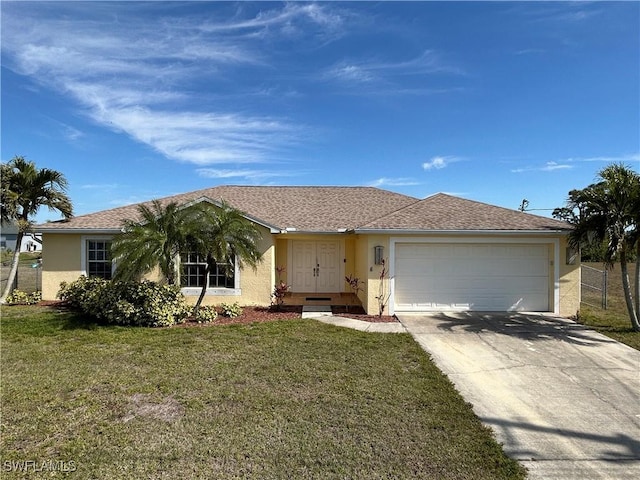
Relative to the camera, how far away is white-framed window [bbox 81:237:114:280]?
42.1 feet

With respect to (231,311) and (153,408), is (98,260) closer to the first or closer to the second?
(231,311)

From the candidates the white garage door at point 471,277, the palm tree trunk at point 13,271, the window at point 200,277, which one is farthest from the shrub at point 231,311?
the palm tree trunk at point 13,271

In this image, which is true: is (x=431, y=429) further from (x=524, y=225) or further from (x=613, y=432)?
(x=524, y=225)

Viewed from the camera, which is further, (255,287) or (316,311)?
(255,287)

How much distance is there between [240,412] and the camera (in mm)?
4703

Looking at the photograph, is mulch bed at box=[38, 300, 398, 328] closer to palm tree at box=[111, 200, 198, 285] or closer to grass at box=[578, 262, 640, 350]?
palm tree at box=[111, 200, 198, 285]

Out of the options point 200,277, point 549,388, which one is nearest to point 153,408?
point 549,388

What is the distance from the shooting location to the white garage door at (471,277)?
1111cm

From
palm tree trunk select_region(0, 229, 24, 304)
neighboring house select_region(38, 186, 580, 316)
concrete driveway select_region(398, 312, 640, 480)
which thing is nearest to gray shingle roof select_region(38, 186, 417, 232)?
neighboring house select_region(38, 186, 580, 316)

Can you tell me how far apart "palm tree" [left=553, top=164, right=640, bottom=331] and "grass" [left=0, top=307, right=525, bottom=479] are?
622cm

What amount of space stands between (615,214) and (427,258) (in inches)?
193

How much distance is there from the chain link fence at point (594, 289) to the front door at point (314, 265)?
370 inches

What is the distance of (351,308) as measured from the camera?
1240 centimetres

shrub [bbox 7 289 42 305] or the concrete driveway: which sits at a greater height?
Answer: shrub [bbox 7 289 42 305]
